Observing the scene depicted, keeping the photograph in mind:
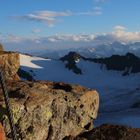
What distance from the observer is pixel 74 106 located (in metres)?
23.7

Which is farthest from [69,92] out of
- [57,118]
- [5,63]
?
[5,63]

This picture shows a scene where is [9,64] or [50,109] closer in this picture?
[50,109]

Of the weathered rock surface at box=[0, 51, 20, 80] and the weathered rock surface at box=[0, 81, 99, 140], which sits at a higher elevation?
the weathered rock surface at box=[0, 51, 20, 80]

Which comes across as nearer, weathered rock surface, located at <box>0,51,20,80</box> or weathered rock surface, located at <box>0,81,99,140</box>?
weathered rock surface, located at <box>0,81,99,140</box>

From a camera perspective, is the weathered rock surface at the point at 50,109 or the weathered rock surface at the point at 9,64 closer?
the weathered rock surface at the point at 50,109

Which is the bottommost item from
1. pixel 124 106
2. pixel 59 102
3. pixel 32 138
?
pixel 124 106

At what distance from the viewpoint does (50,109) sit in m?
21.7

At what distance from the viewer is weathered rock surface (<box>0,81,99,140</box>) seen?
2033 cm

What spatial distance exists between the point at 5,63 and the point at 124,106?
5790 inches

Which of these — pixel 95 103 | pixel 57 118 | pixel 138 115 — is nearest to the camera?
pixel 57 118

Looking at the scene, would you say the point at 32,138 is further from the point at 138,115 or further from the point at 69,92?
the point at 138,115

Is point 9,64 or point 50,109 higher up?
point 9,64

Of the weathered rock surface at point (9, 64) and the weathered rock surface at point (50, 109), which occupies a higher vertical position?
the weathered rock surface at point (9, 64)

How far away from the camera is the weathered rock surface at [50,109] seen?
20328mm
